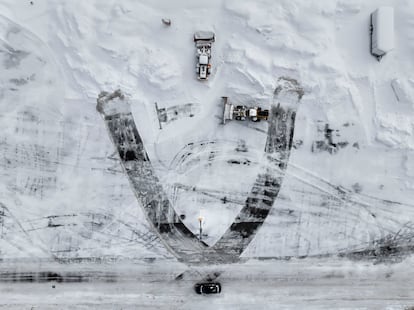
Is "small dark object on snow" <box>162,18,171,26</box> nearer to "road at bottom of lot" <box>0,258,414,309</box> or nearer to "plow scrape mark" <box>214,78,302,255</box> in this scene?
"plow scrape mark" <box>214,78,302,255</box>

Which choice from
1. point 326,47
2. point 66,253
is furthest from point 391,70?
point 66,253

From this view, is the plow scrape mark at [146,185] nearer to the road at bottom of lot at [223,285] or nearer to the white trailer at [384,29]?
the road at bottom of lot at [223,285]

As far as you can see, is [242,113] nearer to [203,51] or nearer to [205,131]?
[205,131]

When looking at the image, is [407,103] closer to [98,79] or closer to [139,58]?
[139,58]

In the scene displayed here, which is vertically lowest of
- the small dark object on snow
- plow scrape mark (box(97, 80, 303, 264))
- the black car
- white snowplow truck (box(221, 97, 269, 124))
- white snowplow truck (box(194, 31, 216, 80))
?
the black car

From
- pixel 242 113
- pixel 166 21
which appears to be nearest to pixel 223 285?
pixel 242 113

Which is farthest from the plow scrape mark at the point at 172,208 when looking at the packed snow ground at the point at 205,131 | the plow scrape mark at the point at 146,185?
the packed snow ground at the point at 205,131

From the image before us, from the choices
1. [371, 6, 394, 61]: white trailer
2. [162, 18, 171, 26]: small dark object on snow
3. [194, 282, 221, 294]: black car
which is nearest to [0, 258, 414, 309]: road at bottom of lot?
[194, 282, 221, 294]: black car
